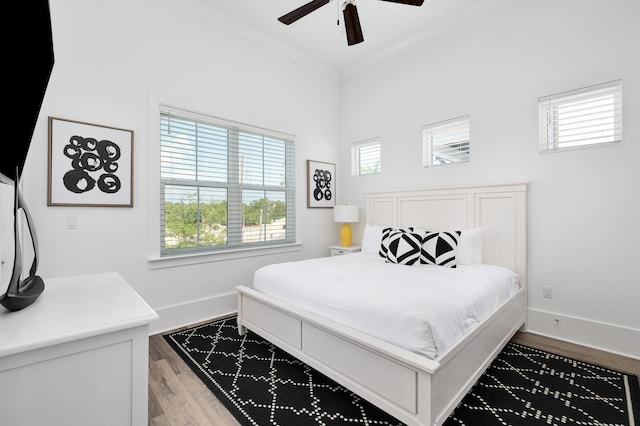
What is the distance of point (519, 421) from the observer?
1.67 meters

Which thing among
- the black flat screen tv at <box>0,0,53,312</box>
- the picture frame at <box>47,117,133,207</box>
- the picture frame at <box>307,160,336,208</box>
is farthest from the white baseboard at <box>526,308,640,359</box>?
the picture frame at <box>47,117,133,207</box>

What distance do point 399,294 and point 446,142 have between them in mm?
2355

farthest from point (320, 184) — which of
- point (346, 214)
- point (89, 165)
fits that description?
point (89, 165)

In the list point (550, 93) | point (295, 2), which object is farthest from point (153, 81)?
point (550, 93)

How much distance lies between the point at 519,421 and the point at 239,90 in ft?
12.4

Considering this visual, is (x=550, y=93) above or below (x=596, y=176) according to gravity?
above

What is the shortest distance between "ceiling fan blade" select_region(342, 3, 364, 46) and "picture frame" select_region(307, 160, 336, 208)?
200cm

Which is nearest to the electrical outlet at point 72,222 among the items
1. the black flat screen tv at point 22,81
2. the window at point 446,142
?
the black flat screen tv at point 22,81

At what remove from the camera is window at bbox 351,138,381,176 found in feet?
14.3

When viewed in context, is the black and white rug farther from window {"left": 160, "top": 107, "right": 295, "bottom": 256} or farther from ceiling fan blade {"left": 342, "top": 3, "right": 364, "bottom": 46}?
ceiling fan blade {"left": 342, "top": 3, "right": 364, "bottom": 46}

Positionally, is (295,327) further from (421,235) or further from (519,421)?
(421,235)

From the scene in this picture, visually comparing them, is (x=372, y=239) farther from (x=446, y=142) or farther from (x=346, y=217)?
(x=446, y=142)

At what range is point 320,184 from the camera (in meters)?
4.46

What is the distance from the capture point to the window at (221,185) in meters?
3.09
